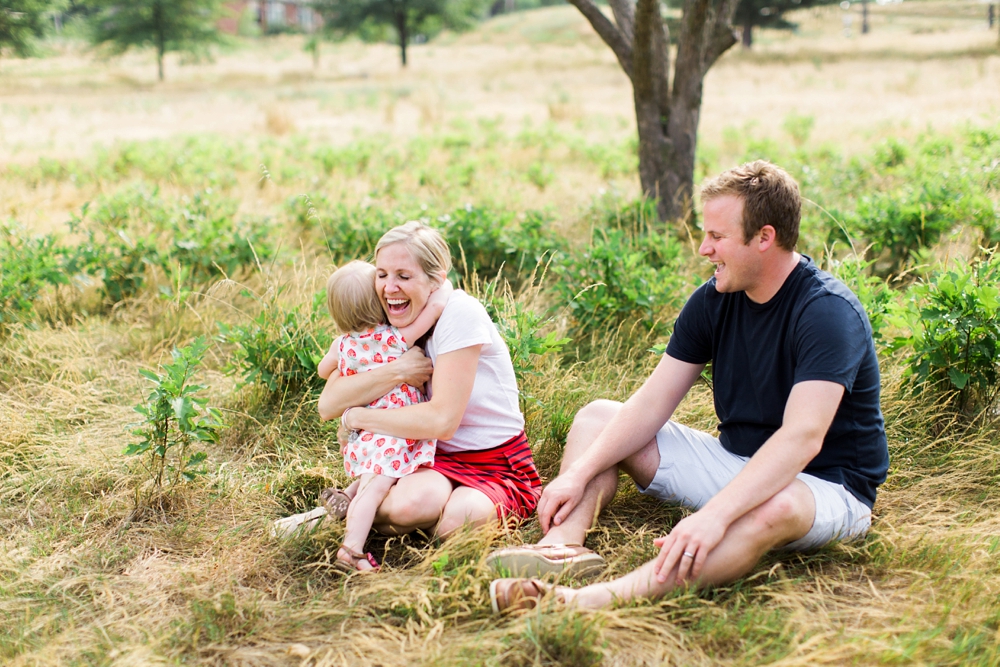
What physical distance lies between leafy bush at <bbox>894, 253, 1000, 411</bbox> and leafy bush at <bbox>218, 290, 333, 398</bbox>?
278 centimetres

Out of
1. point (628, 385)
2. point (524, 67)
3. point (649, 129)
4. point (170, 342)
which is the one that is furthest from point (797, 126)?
point (524, 67)

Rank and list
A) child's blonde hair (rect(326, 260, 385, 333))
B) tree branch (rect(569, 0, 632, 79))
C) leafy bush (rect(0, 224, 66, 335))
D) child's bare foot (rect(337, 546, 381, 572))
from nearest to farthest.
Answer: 1. child's bare foot (rect(337, 546, 381, 572))
2. child's blonde hair (rect(326, 260, 385, 333))
3. leafy bush (rect(0, 224, 66, 335))
4. tree branch (rect(569, 0, 632, 79))

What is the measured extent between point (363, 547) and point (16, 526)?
145 cm

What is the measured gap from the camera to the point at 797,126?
12.2 metres

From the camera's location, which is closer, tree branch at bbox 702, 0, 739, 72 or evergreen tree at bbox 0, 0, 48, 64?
tree branch at bbox 702, 0, 739, 72

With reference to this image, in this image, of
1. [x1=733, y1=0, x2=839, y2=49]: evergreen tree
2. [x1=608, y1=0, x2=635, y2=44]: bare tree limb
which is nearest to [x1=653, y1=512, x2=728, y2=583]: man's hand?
[x1=608, y1=0, x2=635, y2=44]: bare tree limb

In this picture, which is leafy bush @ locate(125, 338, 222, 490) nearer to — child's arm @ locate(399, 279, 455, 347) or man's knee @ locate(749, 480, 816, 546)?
child's arm @ locate(399, 279, 455, 347)

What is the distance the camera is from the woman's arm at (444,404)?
2.88 m

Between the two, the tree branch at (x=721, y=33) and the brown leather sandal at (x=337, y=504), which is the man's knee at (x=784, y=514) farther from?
the tree branch at (x=721, y=33)

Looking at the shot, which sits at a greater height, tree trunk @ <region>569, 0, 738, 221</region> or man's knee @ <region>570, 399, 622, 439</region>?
tree trunk @ <region>569, 0, 738, 221</region>

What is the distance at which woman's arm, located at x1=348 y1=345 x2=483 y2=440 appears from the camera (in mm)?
2881

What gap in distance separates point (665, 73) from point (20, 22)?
23290 mm

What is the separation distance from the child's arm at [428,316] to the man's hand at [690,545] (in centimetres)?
116

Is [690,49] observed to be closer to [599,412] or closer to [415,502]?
[599,412]
